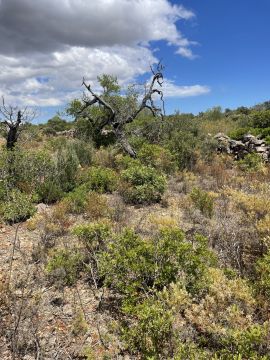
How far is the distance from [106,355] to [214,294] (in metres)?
1.62

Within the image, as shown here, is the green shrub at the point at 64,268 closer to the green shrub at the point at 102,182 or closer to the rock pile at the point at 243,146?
the green shrub at the point at 102,182

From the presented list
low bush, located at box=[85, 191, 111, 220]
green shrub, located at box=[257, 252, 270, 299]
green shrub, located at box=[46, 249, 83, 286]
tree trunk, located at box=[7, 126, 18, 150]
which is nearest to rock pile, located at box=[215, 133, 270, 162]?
low bush, located at box=[85, 191, 111, 220]

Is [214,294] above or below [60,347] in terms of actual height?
above

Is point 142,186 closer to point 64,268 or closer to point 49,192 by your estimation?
point 49,192

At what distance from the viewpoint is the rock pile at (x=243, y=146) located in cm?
1551

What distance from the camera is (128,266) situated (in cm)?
554

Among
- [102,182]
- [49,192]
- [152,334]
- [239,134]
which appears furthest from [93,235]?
[239,134]

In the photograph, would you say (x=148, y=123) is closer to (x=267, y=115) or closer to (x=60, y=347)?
A: (x=267, y=115)

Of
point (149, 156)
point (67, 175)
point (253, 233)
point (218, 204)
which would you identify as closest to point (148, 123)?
point (149, 156)

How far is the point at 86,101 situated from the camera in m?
20.1

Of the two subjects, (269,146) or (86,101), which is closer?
(269,146)

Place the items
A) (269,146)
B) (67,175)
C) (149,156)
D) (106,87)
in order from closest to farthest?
(67,175), (149,156), (269,146), (106,87)

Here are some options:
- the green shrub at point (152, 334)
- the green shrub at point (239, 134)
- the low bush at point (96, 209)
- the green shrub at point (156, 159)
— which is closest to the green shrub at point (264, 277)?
the green shrub at point (152, 334)

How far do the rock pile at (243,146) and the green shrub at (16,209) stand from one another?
9.92 meters
